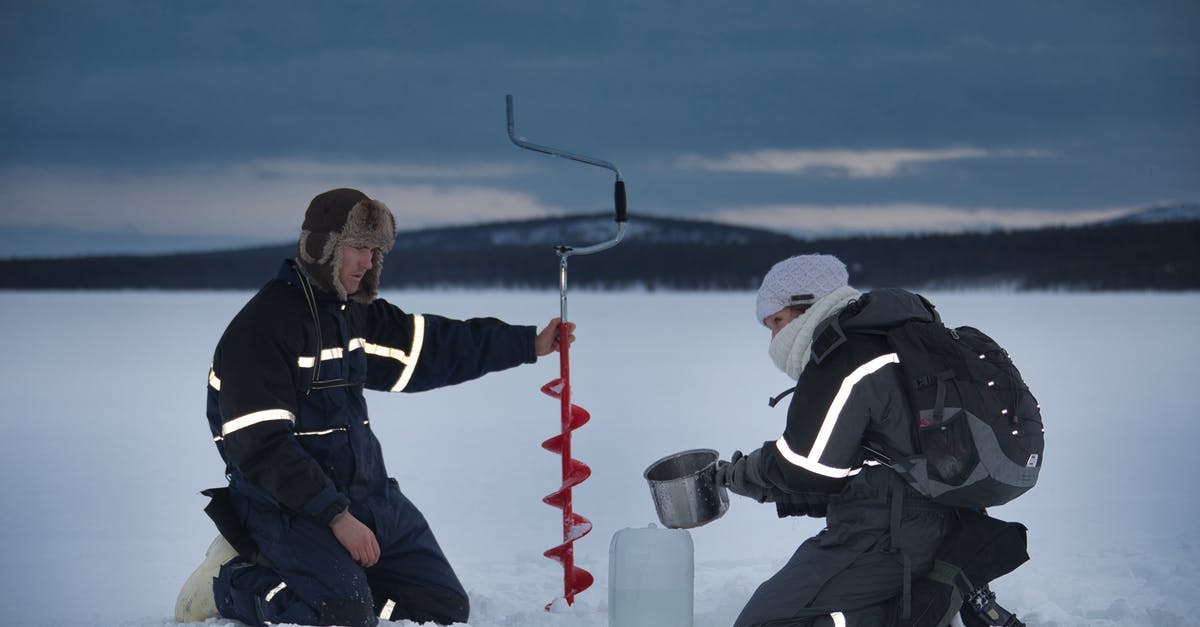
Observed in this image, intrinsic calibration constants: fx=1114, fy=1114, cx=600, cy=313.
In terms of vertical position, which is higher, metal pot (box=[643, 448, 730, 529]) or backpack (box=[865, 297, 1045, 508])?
backpack (box=[865, 297, 1045, 508])

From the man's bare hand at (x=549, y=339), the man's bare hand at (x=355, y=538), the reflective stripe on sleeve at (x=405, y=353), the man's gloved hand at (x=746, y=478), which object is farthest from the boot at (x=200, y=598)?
the man's gloved hand at (x=746, y=478)

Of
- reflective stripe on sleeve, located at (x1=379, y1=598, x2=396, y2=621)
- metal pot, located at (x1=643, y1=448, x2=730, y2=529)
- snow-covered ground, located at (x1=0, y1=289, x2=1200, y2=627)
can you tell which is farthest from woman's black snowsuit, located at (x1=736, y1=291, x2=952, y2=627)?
reflective stripe on sleeve, located at (x1=379, y1=598, x2=396, y2=621)

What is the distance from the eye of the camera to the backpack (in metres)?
2.45

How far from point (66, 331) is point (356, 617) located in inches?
619

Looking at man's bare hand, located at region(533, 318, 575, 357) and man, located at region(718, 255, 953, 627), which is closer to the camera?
man, located at region(718, 255, 953, 627)

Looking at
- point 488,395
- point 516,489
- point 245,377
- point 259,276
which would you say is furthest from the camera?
point 259,276

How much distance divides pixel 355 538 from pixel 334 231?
0.86 metres

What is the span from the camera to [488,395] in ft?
29.6

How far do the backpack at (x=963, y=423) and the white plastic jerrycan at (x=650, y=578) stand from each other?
2.93ft

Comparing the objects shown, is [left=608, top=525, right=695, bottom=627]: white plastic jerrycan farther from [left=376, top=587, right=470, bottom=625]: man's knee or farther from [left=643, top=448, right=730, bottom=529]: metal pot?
[left=376, top=587, right=470, bottom=625]: man's knee

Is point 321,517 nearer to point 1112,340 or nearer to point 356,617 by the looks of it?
point 356,617

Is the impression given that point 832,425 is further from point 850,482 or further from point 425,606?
point 425,606

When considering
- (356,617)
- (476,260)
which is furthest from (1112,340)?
(476,260)

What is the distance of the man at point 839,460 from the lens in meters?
2.50
